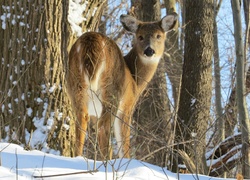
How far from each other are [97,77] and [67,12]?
2.98 feet

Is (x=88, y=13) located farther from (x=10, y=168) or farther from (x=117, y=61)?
(x=10, y=168)

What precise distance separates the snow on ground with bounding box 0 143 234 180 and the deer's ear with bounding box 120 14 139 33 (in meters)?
4.18

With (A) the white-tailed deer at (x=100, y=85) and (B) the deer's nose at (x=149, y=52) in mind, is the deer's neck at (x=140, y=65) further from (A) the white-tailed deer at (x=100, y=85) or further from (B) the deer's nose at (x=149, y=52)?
(A) the white-tailed deer at (x=100, y=85)

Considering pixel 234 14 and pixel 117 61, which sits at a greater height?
pixel 234 14

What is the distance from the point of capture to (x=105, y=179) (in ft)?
12.8

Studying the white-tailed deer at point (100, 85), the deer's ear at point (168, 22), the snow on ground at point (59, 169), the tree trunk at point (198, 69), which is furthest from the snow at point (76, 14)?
the snow on ground at point (59, 169)

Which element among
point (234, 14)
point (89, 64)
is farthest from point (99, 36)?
point (234, 14)

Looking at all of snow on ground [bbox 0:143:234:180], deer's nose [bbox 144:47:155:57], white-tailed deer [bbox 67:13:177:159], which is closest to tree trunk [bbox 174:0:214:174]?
deer's nose [bbox 144:47:155:57]

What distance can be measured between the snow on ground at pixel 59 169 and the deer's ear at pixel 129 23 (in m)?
4.18

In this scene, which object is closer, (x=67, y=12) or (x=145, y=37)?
(x=67, y=12)

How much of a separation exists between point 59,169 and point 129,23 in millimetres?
4921

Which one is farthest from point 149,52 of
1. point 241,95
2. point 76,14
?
point 241,95

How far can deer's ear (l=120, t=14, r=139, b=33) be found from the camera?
8.71 metres

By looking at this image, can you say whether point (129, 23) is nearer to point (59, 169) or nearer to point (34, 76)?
point (34, 76)
